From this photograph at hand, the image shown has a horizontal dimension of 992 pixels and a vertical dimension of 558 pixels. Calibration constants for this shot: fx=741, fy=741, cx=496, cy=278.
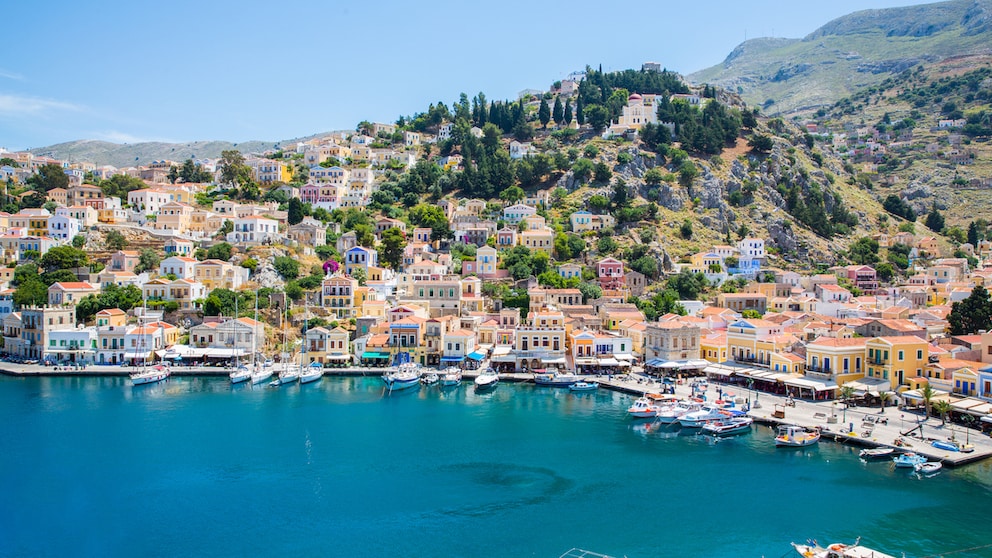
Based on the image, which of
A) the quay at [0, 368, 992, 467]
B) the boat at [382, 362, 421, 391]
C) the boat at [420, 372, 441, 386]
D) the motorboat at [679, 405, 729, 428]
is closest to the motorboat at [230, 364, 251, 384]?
the quay at [0, 368, 992, 467]

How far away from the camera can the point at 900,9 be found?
19462cm

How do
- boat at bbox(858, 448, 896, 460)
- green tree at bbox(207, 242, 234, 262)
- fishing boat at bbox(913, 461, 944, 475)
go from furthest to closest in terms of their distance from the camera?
green tree at bbox(207, 242, 234, 262) < boat at bbox(858, 448, 896, 460) < fishing boat at bbox(913, 461, 944, 475)

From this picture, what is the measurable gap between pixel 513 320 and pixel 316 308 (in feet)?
41.7

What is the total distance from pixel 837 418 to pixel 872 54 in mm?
176665

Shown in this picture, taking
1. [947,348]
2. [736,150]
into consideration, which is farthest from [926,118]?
[947,348]

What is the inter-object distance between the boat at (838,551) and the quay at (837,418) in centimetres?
870

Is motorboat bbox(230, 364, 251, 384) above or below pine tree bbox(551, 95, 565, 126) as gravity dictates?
below

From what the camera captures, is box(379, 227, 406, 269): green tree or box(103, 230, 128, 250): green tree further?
box(379, 227, 406, 269): green tree

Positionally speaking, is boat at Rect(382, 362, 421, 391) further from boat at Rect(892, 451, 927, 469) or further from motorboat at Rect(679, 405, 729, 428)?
boat at Rect(892, 451, 927, 469)

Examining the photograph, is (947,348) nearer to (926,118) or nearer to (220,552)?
(220,552)

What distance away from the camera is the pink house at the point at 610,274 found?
5591 cm

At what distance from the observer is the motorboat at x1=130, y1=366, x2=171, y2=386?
3831 cm

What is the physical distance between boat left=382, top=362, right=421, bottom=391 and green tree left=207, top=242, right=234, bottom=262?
19689 millimetres

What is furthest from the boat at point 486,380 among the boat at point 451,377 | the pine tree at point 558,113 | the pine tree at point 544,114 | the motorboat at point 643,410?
the pine tree at point 558,113
